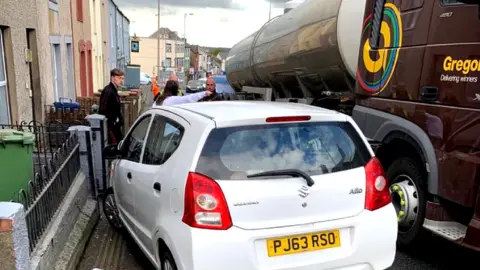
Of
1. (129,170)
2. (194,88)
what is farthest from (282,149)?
(194,88)

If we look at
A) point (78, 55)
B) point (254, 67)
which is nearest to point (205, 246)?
point (254, 67)

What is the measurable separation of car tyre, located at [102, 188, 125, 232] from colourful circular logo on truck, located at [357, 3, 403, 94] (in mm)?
3453

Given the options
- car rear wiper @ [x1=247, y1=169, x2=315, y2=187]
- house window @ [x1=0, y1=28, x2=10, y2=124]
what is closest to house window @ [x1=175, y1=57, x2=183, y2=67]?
house window @ [x1=0, y1=28, x2=10, y2=124]

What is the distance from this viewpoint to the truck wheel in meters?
4.18

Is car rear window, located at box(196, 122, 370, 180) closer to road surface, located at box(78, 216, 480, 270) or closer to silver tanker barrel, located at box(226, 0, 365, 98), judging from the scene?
road surface, located at box(78, 216, 480, 270)

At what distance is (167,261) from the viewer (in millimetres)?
3047

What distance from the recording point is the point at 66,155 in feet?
15.2

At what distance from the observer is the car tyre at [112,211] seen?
490cm

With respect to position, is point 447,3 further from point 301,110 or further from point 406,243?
point 406,243

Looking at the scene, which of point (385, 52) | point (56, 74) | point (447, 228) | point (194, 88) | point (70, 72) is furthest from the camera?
point (194, 88)

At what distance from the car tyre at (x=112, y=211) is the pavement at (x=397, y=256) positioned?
0.14 metres

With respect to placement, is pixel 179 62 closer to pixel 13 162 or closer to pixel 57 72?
pixel 57 72

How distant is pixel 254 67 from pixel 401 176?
722 cm

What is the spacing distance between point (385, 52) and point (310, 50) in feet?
7.92
